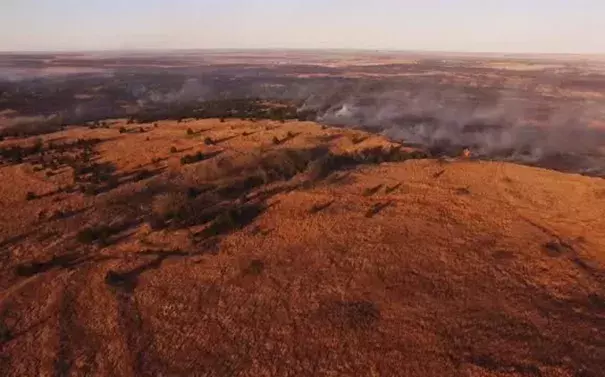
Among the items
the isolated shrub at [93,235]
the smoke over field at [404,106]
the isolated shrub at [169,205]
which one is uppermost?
the isolated shrub at [169,205]

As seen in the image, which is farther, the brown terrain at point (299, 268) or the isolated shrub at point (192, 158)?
the isolated shrub at point (192, 158)

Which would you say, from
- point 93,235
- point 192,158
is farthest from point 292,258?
point 192,158

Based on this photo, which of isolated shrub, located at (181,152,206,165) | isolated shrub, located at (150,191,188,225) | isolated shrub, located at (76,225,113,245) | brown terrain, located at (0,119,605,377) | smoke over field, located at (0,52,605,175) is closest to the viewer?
brown terrain, located at (0,119,605,377)

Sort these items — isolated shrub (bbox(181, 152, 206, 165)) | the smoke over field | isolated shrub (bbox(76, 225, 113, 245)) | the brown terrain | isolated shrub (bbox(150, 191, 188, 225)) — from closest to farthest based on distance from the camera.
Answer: the brown terrain → isolated shrub (bbox(76, 225, 113, 245)) → isolated shrub (bbox(150, 191, 188, 225)) → isolated shrub (bbox(181, 152, 206, 165)) → the smoke over field

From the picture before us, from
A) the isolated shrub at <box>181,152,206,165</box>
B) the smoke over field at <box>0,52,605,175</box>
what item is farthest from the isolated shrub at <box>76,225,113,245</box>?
the smoke over field at <box>0,52,605,175</box>

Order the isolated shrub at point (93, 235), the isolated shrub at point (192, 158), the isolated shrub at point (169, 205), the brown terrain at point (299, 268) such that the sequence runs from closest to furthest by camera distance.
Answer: the brown terrain at point (299, 268) → the isolated shrub at point (93, 235) → the isolated shrub at point (169, 205) → the isolated shrub at point (192, 158)

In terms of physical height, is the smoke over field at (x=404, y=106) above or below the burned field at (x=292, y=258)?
below

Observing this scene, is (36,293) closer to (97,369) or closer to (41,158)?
(97,369)

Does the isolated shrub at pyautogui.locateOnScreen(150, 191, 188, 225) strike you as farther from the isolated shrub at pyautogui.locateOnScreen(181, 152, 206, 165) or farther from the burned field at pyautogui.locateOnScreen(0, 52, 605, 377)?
the isolated shrub at pyautogui.locateOnScreen(181, 152, 206, 165)

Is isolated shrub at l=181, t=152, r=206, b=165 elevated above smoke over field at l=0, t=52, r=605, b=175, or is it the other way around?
isolated shrub at l=181, t=152, r=206, b=165

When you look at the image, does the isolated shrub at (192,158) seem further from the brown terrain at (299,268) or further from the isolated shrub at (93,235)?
the isolated shrub at (93,235)

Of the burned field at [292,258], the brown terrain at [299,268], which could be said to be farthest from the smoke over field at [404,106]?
the brown terrain at [299,268]
